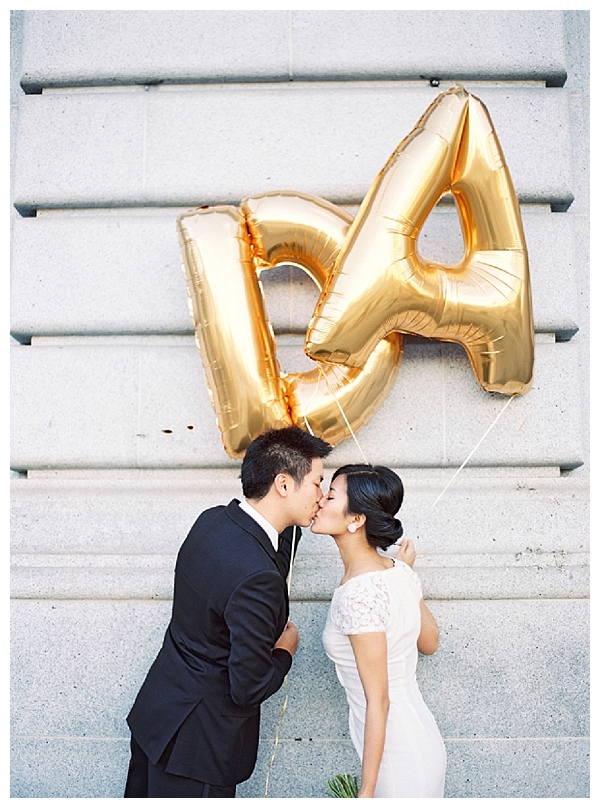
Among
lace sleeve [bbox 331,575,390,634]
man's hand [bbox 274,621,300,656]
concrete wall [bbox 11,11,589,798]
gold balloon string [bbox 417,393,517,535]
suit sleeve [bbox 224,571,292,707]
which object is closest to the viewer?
suit sleeve [bbox 224,571,292,707]

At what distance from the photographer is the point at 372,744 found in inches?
81.3

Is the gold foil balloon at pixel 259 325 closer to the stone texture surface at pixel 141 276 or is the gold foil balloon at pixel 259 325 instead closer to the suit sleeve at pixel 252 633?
the stone texture surface at pixel 141 276

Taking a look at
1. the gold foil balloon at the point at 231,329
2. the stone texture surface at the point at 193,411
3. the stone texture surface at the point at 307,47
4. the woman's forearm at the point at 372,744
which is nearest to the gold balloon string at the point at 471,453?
the stone texture surface at the point at 193,411

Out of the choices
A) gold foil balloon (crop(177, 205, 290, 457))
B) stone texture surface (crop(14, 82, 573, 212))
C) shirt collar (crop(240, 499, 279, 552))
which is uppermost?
stone texture surface (crop(14, 82, 573, 212))

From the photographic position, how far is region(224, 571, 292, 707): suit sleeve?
202 cm

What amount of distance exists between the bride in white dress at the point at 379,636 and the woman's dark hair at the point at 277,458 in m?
0.15

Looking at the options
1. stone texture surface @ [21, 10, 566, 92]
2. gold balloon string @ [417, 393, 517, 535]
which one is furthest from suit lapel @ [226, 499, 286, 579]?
stone texture surface @ [21, 10, 566, 92]

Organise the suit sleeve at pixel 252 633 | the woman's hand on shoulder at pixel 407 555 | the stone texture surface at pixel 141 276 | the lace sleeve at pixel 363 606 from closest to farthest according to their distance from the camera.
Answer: the suit sleeve at pixel 252 633 < the lace sleeve at pixel 363 606 < the woman's hand on shoulder at pixel 407 555 < the stone texture surface at pixel 141 276

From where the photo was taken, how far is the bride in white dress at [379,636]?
2.11m

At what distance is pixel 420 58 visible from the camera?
10.8ft

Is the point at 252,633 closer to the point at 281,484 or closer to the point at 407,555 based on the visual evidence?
the point at 281,484

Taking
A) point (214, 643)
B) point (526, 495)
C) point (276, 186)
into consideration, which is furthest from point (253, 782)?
point (276, 186)

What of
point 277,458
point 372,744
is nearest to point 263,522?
point 277,458

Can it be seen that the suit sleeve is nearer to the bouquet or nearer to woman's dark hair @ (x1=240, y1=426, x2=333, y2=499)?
woman's dark hair @ (x1=240, y1=426, x2=333, y2=499)
